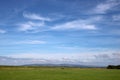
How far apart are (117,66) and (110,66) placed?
5.83 meters

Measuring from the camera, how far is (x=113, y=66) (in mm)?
126375

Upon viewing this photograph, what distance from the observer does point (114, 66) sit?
12612 centimetres

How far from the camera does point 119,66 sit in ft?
405

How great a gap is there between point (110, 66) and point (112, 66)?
73.8 inches

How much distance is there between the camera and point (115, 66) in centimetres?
12538

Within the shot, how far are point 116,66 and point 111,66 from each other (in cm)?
403

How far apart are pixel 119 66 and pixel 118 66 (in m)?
0.64

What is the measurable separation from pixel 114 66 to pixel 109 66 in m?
3.62

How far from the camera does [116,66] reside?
12450 centimetres

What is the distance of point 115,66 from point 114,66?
879 millimetres

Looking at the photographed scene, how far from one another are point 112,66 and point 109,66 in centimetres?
228

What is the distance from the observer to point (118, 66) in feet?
405

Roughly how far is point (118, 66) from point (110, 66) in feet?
20.9
